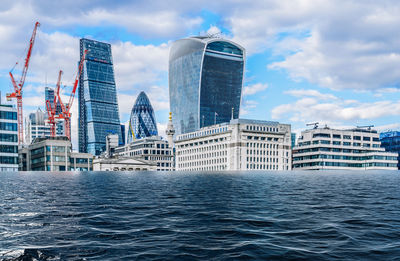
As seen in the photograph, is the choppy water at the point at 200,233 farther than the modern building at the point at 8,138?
No

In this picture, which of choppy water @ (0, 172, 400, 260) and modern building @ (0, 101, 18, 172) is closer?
choppy water @ (0, 172, 400, 260)

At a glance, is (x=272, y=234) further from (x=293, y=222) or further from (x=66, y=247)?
(x=66, y=247)

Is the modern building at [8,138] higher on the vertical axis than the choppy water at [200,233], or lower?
higher

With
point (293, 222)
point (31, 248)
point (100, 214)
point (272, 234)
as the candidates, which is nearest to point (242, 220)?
point (293, 222)

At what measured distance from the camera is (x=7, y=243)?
868 inches

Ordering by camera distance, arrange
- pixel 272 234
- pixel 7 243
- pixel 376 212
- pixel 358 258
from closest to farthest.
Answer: pixel 358 258 < pixel 7 243 < pixel 272 234 < pixel 376 212

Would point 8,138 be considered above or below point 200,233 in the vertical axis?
above

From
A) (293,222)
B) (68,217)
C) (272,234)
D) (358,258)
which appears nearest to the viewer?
(358,258)

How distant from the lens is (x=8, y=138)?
195 metres

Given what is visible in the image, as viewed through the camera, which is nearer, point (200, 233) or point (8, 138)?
point (200, 233)

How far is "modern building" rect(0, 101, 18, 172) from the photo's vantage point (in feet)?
634

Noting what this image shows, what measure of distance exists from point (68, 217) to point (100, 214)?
2761mm

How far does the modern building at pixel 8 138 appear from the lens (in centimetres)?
19312

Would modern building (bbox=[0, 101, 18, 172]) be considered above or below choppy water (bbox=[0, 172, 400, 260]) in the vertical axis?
above
